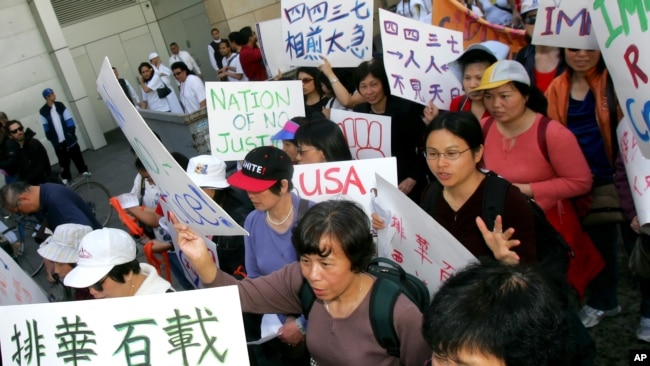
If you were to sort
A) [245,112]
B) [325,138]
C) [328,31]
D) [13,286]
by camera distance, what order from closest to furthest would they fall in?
[13,286] → [325,138] → [245,112] → [328,31]

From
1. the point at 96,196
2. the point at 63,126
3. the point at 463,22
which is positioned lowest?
the point at 96,196

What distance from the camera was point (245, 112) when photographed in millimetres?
4422

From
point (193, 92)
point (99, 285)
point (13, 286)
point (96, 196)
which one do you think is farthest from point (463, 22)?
point (96, 196)

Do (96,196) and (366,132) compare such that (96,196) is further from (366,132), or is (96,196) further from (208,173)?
(366,132)

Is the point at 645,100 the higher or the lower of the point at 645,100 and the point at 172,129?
the higher

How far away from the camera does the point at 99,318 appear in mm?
1889

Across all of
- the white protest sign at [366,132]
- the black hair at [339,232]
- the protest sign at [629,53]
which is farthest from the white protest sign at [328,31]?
the black hair at [339,232]

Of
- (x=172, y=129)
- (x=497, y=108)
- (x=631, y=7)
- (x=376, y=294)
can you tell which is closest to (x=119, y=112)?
(x=376, y=294)

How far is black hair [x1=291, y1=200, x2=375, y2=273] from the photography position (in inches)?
78.9

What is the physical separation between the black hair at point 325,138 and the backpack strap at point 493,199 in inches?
48.6

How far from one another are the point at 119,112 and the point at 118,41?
13.8 metres

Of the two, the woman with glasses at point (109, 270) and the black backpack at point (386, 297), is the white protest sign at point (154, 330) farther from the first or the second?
the woman with glasses at point (109, 270)

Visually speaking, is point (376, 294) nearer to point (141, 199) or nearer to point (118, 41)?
point (141, 199)

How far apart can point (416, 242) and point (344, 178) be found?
2.62 ft
